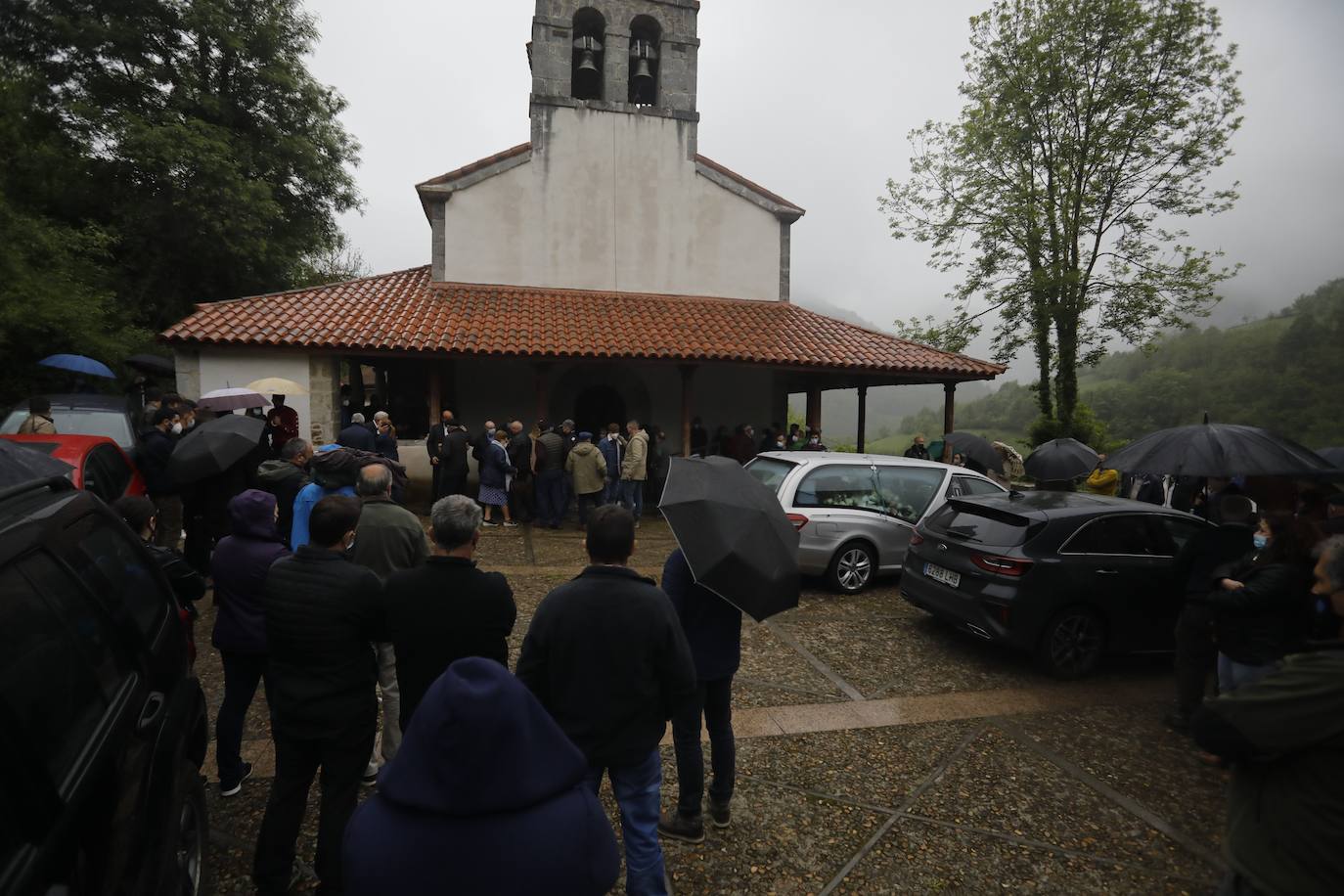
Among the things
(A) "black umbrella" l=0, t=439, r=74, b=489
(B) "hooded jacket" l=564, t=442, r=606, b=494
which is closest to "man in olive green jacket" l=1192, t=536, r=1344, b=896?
→ (A) "black umbrella" l=0, t=439, r=74, b=489

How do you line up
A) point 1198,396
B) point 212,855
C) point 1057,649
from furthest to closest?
point 1198,396, point 1057,649, point 212,855

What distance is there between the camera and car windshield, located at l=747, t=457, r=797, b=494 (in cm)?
747

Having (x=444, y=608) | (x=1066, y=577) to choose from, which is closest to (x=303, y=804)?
(x=444, y=608)

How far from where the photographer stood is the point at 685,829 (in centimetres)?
323

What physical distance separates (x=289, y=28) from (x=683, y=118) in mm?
14443

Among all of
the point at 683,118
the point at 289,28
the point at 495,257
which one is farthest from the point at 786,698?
the point at 289,28

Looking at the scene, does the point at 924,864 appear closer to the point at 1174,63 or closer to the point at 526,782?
the point at 526,782

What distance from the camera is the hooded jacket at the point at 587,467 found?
10.4 m

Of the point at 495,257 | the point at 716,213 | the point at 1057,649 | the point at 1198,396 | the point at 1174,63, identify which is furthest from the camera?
the point at 1198,396

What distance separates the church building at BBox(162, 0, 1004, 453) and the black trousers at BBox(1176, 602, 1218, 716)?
8933 millimetres

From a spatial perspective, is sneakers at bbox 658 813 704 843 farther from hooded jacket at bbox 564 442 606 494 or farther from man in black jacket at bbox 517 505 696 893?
hooded jacket at bbox 564 442 606 494

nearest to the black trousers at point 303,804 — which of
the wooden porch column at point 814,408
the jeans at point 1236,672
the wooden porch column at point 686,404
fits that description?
the jeans at point 1236,672

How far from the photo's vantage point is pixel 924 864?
3.14 metres

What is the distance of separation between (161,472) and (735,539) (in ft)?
21.8
